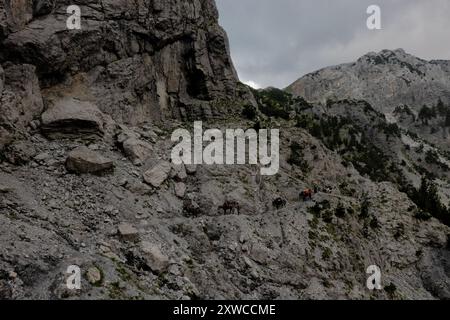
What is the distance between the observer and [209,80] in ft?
185

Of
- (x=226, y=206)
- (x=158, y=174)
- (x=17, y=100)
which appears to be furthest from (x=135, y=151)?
(x=17, y=100)

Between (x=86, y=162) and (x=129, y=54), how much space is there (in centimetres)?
1898

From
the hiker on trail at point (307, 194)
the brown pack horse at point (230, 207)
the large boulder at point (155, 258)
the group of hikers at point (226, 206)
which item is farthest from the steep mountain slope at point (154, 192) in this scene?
the hiker on trail at point (307, 194)

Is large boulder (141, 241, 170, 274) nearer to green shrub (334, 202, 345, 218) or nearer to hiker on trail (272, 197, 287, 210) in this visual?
hiker on trail (272, 197, 287, 210)

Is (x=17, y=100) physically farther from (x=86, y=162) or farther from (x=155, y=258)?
(x=155, y=258)

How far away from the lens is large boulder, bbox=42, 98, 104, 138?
3791 cm

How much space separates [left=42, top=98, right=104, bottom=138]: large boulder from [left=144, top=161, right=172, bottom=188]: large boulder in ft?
20.2

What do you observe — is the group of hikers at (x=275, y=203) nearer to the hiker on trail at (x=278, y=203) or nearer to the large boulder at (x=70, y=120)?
the hiker on trail at (x=278, y=203)

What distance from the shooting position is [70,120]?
38.5 metres

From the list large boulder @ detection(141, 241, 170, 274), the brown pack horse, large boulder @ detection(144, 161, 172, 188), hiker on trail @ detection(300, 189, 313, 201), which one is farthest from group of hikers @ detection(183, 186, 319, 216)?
large boulder @ detection(141, 241, 170, 274)

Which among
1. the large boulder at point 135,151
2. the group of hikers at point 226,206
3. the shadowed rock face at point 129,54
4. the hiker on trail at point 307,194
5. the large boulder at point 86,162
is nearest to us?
the large boulder at point 86,162

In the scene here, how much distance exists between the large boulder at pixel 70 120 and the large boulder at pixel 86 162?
3.31 m

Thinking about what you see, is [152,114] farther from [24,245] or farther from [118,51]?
[24,245]

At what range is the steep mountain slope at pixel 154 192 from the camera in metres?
28.2
